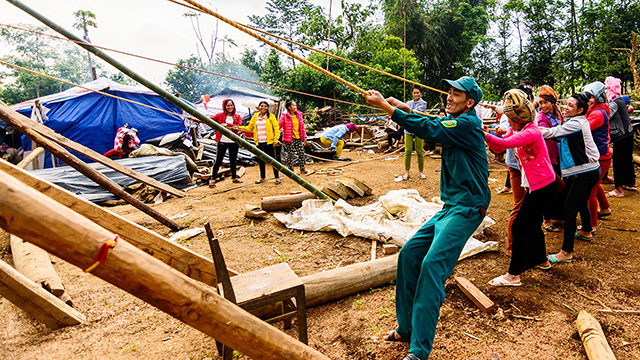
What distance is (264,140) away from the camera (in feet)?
26.7

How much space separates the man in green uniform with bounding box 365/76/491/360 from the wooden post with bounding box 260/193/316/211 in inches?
135

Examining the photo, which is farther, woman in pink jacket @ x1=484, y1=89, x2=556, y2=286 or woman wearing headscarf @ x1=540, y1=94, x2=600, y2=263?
woman wearing headscarf @ x1=540, y1=94, x2=600, y2=263

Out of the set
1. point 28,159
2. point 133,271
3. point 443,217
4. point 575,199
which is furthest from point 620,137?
point 28,159

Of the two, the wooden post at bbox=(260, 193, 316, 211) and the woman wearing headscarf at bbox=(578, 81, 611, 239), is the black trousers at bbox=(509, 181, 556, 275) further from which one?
the wooden post at bbox=(260, 193, 316, 211)

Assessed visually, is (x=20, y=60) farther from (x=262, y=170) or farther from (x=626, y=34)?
(x=626, y=34)

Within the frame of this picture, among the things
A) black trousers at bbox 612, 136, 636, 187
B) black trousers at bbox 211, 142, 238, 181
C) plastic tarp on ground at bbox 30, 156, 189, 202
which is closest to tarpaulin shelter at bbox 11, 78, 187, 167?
plastic tarp on ground at bbox 30, 156, 189, 202

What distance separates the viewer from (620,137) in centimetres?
529

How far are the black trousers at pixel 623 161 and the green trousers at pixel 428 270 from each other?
5143 mm

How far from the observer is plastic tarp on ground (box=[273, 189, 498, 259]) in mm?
4219

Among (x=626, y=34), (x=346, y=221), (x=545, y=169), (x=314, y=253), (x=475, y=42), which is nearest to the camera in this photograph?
(x=545, y=169)

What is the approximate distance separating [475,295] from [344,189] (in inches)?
133

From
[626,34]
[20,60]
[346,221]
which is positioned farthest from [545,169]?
[20,60]

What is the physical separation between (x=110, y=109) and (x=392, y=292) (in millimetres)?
12341

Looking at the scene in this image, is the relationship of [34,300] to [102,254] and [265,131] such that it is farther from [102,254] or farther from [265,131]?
[265,131]
